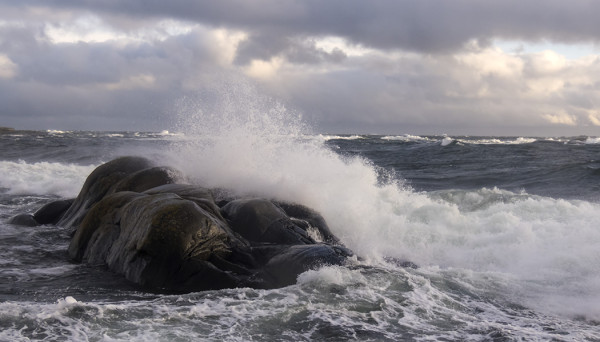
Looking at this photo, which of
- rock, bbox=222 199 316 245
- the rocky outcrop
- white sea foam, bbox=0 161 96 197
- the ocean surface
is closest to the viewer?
the ocean surface

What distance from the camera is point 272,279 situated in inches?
271

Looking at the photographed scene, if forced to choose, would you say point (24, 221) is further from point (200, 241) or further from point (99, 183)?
point (200, 241)

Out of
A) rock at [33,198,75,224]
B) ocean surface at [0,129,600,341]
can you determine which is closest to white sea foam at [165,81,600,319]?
ocean surface at [0,129,600,341]

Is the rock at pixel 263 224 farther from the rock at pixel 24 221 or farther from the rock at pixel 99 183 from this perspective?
the rock at pixel 24 221

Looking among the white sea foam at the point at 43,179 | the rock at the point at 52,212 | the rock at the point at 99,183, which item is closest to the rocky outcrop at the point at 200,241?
the rock at the point at 99,183

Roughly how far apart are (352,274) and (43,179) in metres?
14.8

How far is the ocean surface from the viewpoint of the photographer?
540 centimetres

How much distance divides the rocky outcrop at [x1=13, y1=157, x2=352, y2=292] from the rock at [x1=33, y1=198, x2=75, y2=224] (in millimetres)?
3262

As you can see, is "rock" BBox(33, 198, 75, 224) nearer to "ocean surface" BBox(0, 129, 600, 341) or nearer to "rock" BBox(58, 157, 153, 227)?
"rock" BBox(58, 157, 153, 227)

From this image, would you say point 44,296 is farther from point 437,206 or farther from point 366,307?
point 437,206

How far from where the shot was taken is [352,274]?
7016 millimetres

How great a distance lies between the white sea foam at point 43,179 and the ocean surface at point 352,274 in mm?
439

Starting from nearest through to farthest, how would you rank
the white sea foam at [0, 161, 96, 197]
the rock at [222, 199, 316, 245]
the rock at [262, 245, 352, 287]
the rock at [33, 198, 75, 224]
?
the rock at [262, 245, 352, 287] < the rock at [222, 199, 316, 245] < the rock at [33, 198, 75, 224] < the white sea foam at [0, 161, 96, 197]

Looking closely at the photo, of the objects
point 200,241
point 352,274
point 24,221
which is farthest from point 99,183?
point 352,274
